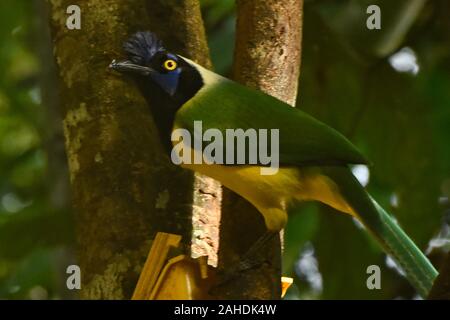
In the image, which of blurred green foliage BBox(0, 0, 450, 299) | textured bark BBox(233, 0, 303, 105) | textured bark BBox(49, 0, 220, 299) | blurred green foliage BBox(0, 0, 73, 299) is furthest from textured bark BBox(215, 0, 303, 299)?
blurred green foliage BBox(0, 0, 73, 299)

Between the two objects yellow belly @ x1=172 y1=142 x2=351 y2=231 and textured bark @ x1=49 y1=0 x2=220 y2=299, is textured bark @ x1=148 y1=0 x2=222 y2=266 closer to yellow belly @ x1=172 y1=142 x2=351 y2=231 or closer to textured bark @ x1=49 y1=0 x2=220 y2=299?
textured bark @ x1=49 y1=0 x2=220 y2=299

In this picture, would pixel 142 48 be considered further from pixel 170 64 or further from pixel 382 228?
pixel 382 228

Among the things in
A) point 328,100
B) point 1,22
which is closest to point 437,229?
point 328,100

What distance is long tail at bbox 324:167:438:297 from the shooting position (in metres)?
2.59

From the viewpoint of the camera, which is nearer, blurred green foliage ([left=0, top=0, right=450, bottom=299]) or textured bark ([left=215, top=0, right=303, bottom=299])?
textured bark ([left=215, top=0, right=303, bottom=299])

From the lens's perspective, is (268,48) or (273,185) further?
(268,48)

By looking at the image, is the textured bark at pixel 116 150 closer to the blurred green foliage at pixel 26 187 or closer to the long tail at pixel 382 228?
the long tail at pixel 382 228

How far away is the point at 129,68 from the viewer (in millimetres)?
2643

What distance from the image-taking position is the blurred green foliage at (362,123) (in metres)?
3.91

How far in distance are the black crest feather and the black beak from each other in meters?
0.02

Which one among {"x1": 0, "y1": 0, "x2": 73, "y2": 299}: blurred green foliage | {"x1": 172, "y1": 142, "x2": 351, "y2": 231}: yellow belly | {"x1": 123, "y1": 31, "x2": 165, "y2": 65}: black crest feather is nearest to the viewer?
{"x1": 172, "y1": 142, "x2": 351, "y2": 231}: yellow belly

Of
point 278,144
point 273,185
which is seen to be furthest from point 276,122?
point 273,185

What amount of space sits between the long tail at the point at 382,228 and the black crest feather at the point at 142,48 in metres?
0.54

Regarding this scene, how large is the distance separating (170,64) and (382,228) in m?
0.68
